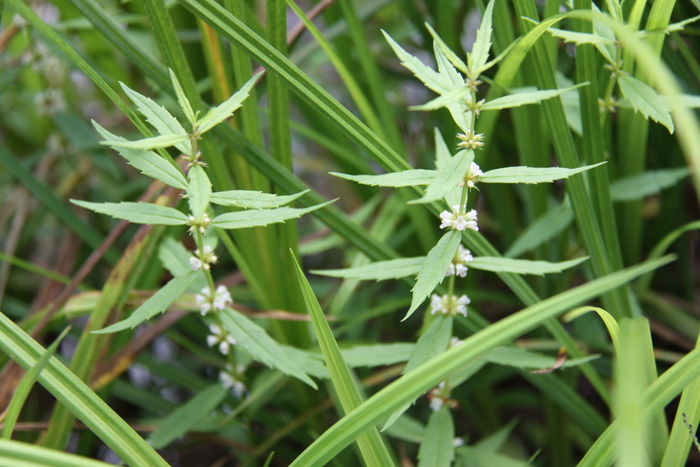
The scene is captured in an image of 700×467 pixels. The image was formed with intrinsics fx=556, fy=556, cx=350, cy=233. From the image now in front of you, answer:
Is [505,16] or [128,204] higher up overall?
[505,16]

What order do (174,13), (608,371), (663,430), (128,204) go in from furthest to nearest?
1. (174,13)
2. (608,371)
3. (663,430)
4. (128,204)

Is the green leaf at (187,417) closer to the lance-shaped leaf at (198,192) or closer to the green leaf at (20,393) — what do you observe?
the green leaf at (20,393)

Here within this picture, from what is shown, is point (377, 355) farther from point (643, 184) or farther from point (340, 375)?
point (643, 184)

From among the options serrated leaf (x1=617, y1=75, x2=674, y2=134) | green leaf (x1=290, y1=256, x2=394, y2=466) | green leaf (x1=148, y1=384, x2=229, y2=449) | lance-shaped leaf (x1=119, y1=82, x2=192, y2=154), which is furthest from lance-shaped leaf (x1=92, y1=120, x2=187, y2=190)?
serrated leaf (x1=617, y1=75, x2=674, y2=134)

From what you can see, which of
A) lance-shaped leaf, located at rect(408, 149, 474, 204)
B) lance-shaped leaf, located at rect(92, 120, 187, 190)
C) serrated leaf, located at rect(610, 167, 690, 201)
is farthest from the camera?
serrated leaf, located at rect(610, 167, 690, 201)

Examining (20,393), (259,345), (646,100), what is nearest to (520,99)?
(646,100)

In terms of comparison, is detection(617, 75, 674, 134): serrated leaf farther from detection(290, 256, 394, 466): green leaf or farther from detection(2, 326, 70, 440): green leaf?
detection(2, 326, 70, 440): green leaf

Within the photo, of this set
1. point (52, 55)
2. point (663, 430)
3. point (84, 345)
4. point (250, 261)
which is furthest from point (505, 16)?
point (52, 55)

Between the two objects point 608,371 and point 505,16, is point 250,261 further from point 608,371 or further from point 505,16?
point 608,371

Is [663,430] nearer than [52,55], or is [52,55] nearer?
[663,430]
